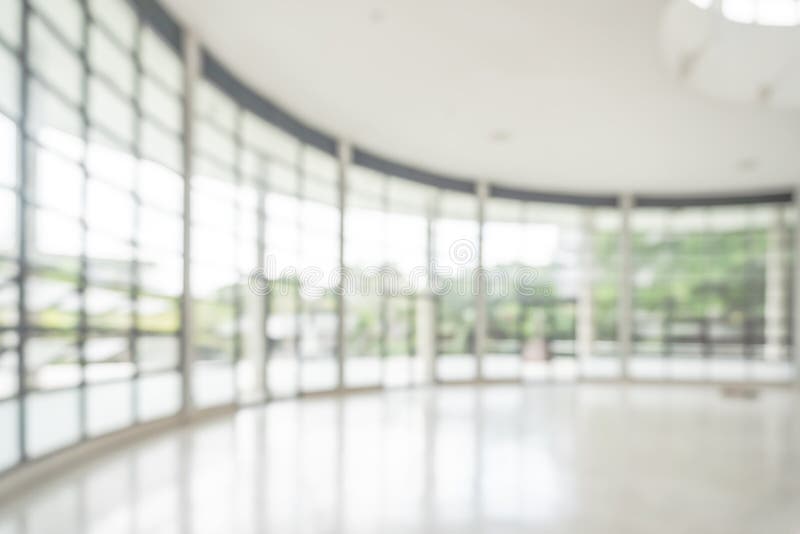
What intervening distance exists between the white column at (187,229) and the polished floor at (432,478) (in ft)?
2.08

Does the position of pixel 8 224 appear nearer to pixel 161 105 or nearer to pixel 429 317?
pixel 161 105

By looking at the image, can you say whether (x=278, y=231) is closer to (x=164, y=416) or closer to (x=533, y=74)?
(x=164, y=416)

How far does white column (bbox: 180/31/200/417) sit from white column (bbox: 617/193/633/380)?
1209 cm

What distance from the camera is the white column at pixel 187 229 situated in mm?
7777

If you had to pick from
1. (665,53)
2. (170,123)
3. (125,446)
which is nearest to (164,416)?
(125,446)

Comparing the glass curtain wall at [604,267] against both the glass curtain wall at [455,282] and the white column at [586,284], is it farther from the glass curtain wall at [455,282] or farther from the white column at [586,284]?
the glass curtain wall at [455,282]

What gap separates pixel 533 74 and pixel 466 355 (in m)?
8.17

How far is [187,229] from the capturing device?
26.1 ft

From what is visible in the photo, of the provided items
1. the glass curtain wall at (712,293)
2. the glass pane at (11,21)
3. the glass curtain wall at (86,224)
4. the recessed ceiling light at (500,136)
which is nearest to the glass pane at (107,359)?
the glass curtain wall at (86,224)

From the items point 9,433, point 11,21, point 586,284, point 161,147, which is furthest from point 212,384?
point 586,284

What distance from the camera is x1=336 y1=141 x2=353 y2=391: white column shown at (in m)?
11.5

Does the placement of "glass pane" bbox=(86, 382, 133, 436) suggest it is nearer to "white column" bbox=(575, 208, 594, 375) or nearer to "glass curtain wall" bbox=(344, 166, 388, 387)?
"glass curtain wall" bbox=(344, 166, 388, 387)

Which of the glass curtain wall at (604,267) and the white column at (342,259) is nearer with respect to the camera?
the white column at (342,259)

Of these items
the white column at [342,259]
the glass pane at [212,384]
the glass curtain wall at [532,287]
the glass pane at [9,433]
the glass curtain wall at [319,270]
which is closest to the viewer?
the glass pane at [9,433]
